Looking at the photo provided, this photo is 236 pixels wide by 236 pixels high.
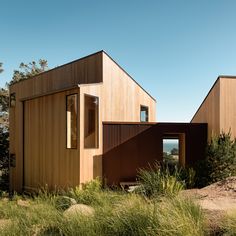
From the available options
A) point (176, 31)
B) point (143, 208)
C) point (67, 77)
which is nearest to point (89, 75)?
point (67, 77)

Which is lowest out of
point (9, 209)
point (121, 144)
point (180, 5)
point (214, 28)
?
point (9, 209)

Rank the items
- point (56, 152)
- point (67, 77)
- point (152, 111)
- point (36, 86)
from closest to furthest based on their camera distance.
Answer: point (56, 152) → point (67, 77) → point (36, 86) → point (152, 111)

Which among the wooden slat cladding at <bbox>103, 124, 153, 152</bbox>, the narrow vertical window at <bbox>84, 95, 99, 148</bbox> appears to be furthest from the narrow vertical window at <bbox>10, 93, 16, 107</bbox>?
the wooden slat cladding at <bbox>103, 124, 153, 152</bbox>

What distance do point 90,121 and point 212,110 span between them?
432 cm

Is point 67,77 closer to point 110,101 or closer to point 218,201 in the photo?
point 110,101

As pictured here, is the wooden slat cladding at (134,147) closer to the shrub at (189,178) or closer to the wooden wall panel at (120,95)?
the wooden wall panel at (120,95)

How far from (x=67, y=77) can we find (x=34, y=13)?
9.15 ft

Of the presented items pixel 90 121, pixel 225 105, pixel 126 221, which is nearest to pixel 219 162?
pixel 225 105

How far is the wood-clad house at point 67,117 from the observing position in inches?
369

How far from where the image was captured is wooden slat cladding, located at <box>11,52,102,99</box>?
1109 centimetres

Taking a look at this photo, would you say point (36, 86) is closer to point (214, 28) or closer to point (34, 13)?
point (34, 13)

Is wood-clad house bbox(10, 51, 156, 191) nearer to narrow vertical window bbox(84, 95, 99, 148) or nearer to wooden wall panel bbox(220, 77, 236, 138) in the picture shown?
narrow vertical window bbox(84, 95, 99, 148)

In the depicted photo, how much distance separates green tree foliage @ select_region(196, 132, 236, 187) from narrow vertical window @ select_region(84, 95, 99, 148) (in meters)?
3.59

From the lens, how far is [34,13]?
10.9 meters
